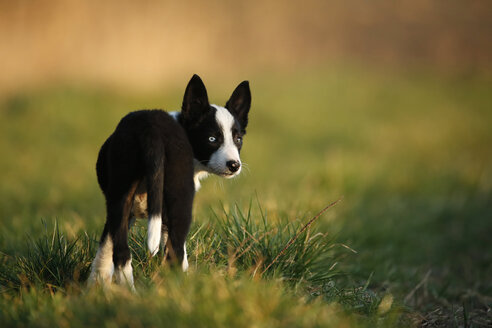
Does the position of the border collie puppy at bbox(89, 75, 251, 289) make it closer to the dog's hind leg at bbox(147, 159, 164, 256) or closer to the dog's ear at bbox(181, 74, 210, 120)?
the dog's hind leg at bbox(147, 159, 164, 256)

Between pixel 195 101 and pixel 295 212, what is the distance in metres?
1.80

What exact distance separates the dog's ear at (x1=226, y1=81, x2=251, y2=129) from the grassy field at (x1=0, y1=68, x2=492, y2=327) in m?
0.45

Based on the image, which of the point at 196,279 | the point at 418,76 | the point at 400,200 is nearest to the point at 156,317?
the point at 196,279

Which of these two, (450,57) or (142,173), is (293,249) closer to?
(142,173)

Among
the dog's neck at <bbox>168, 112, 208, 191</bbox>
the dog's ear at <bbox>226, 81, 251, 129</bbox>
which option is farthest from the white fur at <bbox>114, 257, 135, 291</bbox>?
the dog's ear at <bbox>226, 81, 251, 129</bbox>

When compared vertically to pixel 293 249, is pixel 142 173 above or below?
above

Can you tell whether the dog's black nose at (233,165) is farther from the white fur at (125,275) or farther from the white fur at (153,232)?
the white fur at (125,275)

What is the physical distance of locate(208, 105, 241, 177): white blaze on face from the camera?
2.81 meters

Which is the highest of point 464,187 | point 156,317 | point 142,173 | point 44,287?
point 142,173

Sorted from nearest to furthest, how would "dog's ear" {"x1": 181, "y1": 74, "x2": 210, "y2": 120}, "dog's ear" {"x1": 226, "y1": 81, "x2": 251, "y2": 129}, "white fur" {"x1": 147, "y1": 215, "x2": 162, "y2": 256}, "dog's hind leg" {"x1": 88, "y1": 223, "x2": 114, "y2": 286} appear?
"white fur" {"x1": 147, "y1": 215, "x2": 162, "y2": 256} < "dog's hind leg" {"x1": 88, "y1": 223, "x2": 114, "y2": 286} < "dog's ear" {"x1": 181, "y1": 74, "x2": 210, "y2": 120} < "dog's ear" {"x1": 226, "y1": 81, "x2": 251, "y2": 129}

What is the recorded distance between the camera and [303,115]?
10.5 m

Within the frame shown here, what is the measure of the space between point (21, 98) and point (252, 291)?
893cm

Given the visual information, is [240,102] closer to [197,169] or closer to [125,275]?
[197,169]

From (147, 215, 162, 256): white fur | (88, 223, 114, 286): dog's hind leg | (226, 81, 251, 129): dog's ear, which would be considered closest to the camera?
(147, 215, 162, 256): white fur
